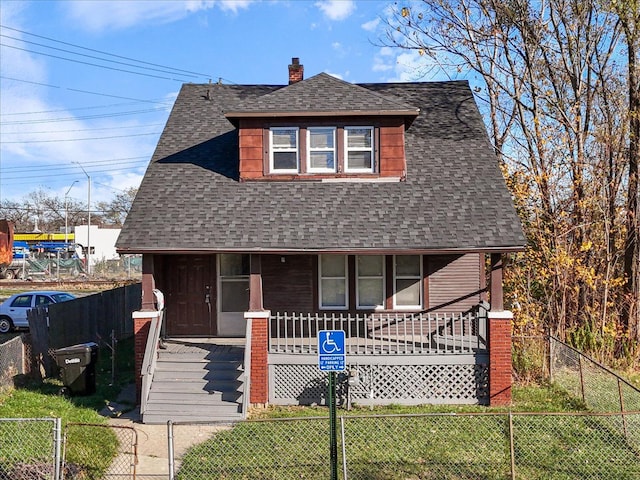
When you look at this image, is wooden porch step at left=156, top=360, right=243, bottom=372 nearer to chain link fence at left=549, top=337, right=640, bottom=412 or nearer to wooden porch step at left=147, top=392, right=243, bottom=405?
wooden porch step at left=147, top=392, right=243, bottom=405

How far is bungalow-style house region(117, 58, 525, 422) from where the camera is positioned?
453 inches

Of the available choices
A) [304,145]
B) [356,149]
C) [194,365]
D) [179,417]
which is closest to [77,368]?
[194,365]

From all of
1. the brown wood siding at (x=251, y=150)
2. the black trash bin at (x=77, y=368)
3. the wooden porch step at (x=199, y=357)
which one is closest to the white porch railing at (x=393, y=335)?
the wooden porch step at (x=199, y=357)

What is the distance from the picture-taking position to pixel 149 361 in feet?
35.9

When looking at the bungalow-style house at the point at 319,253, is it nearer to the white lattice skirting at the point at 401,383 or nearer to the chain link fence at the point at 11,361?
the white lattice skirting at the point at 401,383

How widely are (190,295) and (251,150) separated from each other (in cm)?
391

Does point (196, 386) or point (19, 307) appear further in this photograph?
point (19, 307)

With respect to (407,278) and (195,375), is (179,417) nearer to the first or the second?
(195,375)

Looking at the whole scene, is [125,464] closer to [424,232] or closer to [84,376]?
[84,376]

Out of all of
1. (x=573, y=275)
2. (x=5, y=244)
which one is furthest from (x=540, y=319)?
(x=5, y=244)

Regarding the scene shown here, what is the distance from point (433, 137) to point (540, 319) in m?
5.98

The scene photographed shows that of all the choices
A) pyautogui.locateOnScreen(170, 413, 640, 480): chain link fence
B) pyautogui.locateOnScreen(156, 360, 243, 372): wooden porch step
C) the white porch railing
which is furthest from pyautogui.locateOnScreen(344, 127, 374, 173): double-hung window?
pyautogui.locateOnScreen(170, 413, 640, 480): chain link fence

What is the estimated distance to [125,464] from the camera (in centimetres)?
840

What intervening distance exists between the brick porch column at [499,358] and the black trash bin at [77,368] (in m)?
8.39
